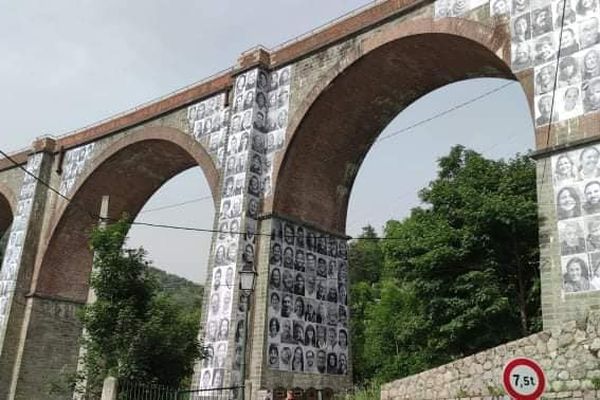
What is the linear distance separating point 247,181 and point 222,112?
2.91m

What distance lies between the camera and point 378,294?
3431 centimetres

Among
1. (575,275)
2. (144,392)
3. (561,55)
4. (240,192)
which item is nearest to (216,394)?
(144,392)

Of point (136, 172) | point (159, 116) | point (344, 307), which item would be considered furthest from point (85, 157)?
point (344, 307)

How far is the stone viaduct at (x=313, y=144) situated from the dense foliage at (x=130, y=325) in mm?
2455

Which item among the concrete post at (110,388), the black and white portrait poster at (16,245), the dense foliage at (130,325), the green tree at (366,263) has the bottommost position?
the concrete post at (110,388)

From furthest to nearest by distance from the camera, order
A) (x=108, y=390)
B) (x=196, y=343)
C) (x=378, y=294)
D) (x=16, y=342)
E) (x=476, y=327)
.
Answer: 1. (x=378, y=294)
2. (x=16, y=342)
3. (x=476, y=327)
4. (x=196, y=343)
5. (x=108, y=390)

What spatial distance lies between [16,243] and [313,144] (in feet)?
39.0

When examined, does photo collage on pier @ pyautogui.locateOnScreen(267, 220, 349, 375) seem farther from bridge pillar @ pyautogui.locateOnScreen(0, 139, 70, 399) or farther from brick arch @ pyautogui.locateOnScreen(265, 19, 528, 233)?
bridge pillar @ pyautogui.locateOnScreen(0, 139, 70, 399)

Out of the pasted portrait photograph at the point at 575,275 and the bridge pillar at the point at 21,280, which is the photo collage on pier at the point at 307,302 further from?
the bridge pillar at the point at 21,280

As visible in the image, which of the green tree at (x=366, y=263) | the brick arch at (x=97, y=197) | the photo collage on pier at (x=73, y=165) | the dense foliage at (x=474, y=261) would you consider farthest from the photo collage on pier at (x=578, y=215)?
the green tree at (x=366, y=263)

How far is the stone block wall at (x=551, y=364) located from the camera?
8703 mm

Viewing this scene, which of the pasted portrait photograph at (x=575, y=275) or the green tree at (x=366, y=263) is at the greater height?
the green tree at (x=366, y=263)

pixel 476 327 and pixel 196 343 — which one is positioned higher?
pixel 476 327

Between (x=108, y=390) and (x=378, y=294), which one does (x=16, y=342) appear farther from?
(x=378, y=294)
